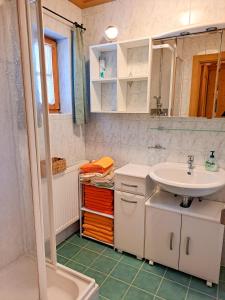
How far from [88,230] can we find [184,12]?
2.24 m

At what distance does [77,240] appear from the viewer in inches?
90.0

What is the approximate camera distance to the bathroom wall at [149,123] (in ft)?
5.94

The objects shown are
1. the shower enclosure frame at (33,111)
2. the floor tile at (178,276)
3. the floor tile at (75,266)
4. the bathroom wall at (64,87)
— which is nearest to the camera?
the shower enclosure frame at (33,111)

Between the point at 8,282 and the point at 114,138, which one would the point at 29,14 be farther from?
the point at 114,138

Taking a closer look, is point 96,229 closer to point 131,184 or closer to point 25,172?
point 131,184

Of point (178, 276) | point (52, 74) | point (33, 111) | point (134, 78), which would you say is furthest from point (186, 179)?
point (52, 74)

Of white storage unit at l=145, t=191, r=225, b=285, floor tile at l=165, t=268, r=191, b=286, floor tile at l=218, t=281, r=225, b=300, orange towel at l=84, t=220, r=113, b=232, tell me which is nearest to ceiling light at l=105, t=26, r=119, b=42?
white storage unit at l=145, t=191, r=225, b=285

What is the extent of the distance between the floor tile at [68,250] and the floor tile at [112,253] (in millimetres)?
281

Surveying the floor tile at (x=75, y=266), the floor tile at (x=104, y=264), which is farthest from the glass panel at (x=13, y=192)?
the floor tile at (x=104, y=264)

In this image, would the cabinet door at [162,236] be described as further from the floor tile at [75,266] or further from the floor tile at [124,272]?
the floor tile at [75,266]

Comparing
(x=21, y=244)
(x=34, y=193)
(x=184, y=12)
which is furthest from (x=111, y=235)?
(x=184, y=12)

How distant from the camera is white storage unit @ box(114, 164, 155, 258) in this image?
1897 mm

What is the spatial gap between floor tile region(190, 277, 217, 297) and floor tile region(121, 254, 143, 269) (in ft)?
1.50

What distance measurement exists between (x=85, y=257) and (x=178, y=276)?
84cm
